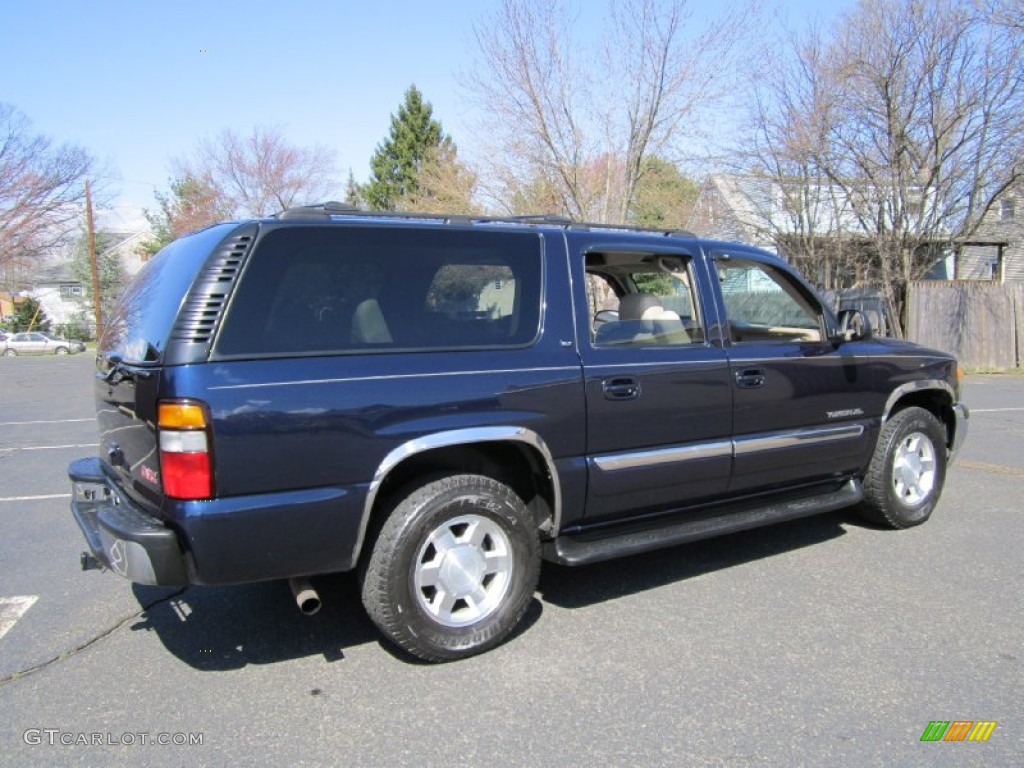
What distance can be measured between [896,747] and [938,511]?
3374 mm

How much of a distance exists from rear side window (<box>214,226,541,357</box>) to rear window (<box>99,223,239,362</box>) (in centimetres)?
26

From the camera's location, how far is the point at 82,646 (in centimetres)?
349

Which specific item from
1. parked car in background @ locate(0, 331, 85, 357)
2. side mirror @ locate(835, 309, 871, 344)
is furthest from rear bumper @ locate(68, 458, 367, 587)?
parked car in background @ locate(0, 331, 85, 357)

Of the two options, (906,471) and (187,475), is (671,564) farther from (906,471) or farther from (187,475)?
(187,475)

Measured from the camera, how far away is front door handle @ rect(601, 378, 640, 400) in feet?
12.0

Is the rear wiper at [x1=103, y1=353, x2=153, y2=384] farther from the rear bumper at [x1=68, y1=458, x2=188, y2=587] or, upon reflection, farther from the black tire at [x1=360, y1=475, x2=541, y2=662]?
the black tire at [x1=360, y1=475, x2=541, y2=662]

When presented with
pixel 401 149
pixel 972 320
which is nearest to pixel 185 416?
pixel 972 320

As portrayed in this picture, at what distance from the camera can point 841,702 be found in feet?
9.65

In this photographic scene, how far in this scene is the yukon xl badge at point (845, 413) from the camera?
15.0 ft

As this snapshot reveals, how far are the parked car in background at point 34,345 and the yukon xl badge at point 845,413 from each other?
48922 mm

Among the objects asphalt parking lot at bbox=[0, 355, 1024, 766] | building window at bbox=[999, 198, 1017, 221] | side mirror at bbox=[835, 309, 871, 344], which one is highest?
building window at bbox=[999, 198, 1017, 221]

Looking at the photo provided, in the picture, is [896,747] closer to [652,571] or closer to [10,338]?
[652,571]

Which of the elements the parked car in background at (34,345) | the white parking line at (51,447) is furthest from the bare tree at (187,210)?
the white parking line at (51,447)

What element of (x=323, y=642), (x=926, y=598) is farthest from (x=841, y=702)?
(x=323, y=642)
